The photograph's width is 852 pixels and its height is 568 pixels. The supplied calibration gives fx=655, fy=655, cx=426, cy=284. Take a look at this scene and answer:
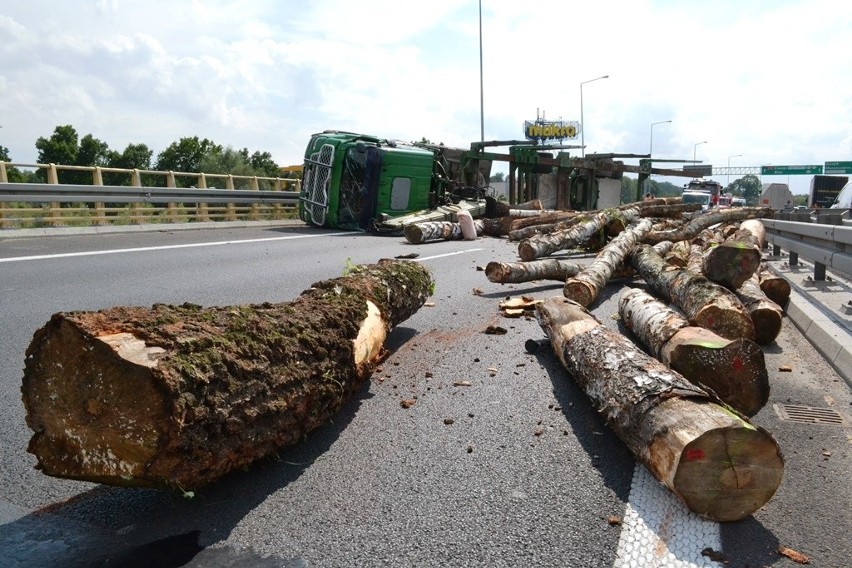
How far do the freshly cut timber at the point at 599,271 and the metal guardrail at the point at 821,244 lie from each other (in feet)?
6.50

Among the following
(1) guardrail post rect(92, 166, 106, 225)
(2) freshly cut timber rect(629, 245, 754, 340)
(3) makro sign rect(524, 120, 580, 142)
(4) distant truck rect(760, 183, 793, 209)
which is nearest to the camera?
(2) freshly cut timber rect(629, 245, 754, 340)

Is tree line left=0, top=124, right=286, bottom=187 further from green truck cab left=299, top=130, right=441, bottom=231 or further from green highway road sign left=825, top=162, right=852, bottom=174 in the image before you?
green highway road sign left=825, top=162, right=852, bottom=174

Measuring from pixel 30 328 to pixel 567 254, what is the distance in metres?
9.27

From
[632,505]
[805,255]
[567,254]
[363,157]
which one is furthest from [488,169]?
[632,505]

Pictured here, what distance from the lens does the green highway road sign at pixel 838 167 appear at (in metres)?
74.5

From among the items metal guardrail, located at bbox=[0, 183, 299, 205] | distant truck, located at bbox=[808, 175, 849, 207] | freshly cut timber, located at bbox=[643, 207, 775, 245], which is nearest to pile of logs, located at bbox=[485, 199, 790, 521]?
freshly cut timber, located at bbox=[643, 207, 775, 245]

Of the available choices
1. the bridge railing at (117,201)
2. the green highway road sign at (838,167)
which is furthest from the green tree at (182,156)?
the green highway road sign at (838,167)

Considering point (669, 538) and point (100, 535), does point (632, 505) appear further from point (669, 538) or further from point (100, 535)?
point (100, 535)

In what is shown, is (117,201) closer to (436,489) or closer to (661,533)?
(436,489)

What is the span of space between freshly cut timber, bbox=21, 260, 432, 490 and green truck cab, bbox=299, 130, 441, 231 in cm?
1415

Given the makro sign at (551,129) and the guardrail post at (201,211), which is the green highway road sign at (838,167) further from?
→ the guardrail post at (201,211)

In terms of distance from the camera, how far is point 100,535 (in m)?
2.57

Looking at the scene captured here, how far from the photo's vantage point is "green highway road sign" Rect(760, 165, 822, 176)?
8971 centimetres

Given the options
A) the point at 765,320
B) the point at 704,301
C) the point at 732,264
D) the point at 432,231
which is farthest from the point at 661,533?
the point at 432,231
